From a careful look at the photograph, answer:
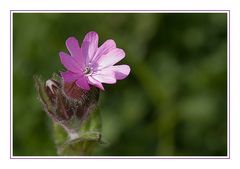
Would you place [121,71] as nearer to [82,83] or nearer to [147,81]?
[82,83]

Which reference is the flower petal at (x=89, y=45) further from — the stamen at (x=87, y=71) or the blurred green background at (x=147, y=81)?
the blurred green background at (x=147, y=81)

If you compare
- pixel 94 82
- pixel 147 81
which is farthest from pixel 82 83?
pixel 147 81

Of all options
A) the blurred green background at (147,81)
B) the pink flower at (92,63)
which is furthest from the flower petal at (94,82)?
the blurred green background at (147,81)

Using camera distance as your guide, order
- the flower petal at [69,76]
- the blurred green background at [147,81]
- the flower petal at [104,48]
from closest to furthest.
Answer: the flower petal at [69,76], the flower petal at [104,48], the blurred green background at [147,81]

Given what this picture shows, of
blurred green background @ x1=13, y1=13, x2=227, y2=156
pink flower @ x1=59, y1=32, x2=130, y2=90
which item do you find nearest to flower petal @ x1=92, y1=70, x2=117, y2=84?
pink flower @ x1=59, y1=32, x2=130, y2=90

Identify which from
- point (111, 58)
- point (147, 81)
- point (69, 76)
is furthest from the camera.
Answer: point (147, 81)
